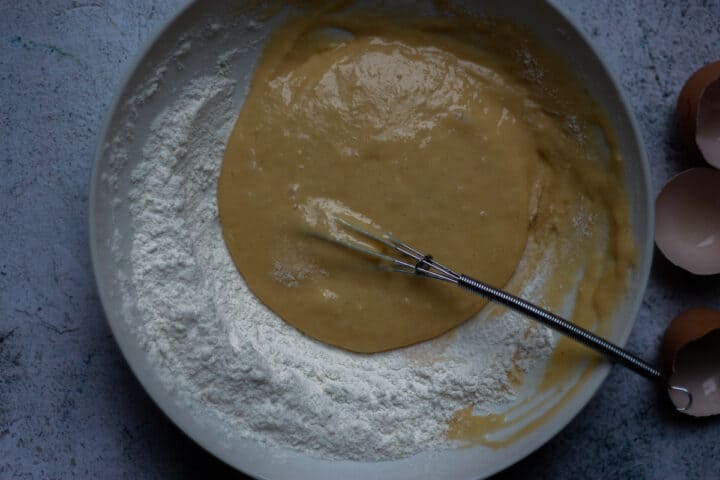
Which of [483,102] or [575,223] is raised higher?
[483,102]

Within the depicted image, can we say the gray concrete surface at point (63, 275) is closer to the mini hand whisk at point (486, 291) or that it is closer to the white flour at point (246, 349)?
the white flour at point (246, 349)

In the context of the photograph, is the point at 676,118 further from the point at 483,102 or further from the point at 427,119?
the point at 427,119

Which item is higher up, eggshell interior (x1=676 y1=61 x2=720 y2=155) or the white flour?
eggshell interior (x1=676 y1=61 x2=720 y2=155)

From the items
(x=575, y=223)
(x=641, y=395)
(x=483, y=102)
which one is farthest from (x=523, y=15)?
(x=641, y=395)

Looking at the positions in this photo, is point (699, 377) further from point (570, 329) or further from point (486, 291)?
point (486, 291)

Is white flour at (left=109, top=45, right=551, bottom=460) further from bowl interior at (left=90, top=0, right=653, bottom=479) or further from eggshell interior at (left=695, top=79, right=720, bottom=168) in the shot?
eggshell interior at (left=695, top=79, right=720, bottom=168)

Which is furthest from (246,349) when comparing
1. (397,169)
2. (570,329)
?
(570,329)

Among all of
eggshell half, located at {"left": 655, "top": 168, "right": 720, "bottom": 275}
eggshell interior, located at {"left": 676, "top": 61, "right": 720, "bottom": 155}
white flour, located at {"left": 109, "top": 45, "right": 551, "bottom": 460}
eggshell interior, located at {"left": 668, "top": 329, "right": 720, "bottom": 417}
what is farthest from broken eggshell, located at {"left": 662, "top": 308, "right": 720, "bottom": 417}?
eggshell interior, located at {"left": 676, "top": 61, "right": 720, "bottom": 155}
